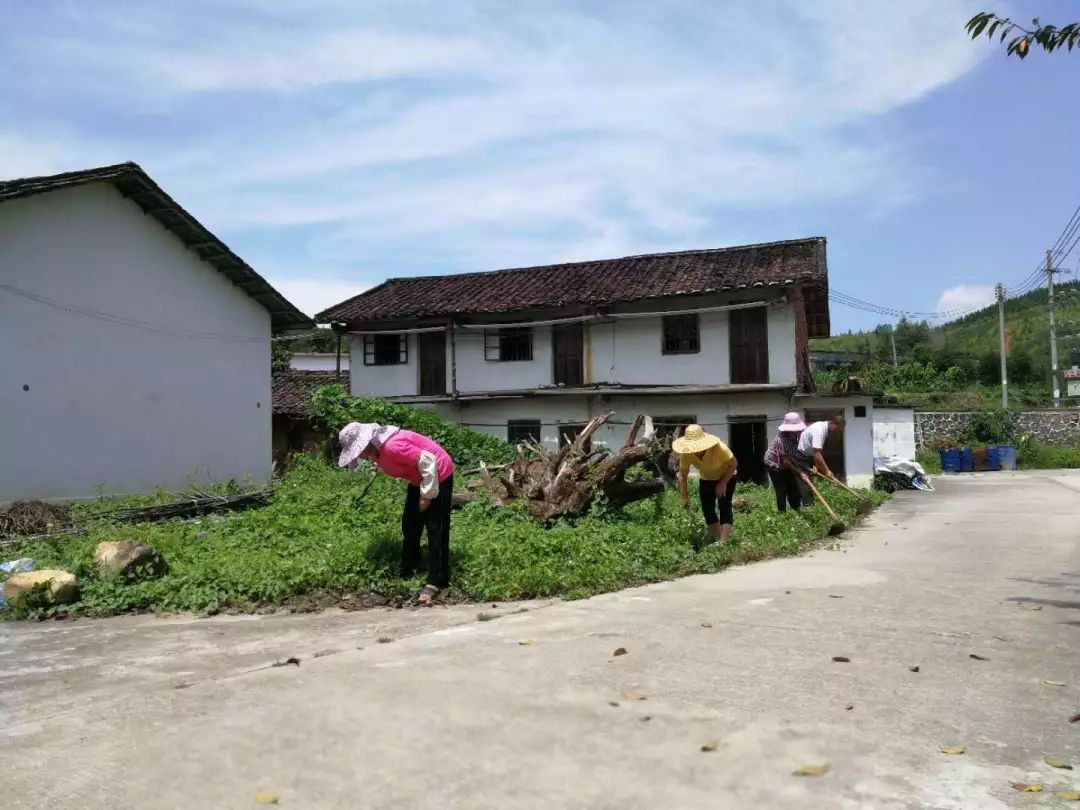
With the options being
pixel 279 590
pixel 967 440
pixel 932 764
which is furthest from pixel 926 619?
pixel 967 440

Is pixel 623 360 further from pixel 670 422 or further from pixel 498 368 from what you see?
pixel 498 368

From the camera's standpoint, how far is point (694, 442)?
343 inches

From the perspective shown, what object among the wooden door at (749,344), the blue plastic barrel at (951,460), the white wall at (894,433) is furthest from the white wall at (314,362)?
the blue plastic barrel at (951,460)

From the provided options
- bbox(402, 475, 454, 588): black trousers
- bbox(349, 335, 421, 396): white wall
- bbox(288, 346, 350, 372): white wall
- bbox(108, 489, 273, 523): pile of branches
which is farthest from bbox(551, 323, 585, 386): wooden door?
bbox(288, 346, 350, 372): white wall

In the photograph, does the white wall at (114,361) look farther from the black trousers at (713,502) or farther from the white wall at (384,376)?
the black trousers at (713,502)

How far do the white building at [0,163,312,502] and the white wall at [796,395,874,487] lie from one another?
12922mm

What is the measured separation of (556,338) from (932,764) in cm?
2013

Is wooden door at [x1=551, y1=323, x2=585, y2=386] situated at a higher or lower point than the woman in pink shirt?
higher

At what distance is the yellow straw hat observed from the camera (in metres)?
8.56

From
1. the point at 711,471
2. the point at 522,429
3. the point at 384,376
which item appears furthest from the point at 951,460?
the point at 711,471

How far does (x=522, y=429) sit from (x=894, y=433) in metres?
10.5

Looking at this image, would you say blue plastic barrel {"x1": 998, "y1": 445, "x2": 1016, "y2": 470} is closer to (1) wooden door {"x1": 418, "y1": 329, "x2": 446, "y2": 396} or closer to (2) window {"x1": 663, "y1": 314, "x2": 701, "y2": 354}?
(2) window {"x1": 663, "y1": 314, "x2": 701, "y2": 354}

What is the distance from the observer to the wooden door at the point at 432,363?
24000 millimetres

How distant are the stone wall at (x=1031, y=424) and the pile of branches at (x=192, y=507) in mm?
27281
